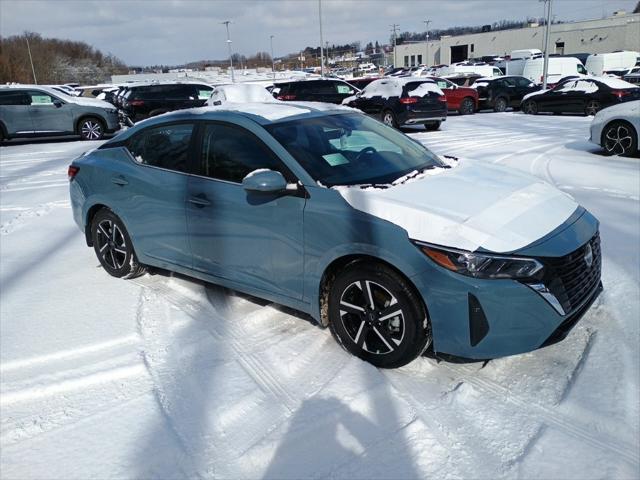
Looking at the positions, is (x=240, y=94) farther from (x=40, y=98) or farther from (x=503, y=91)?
(x=503, y=91)

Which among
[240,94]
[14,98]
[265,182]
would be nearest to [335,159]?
[265,182]

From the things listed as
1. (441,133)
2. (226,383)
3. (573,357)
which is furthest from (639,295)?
(441,133)

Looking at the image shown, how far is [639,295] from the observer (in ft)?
13.7

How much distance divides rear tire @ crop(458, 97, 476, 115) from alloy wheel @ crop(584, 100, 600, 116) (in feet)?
15.6

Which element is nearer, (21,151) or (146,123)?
(146,123)

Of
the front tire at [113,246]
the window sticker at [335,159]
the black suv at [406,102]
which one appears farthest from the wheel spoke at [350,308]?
the black suv at [406,102]

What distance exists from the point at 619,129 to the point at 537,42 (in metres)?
71.0

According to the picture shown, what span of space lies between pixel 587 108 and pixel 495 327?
708 inches

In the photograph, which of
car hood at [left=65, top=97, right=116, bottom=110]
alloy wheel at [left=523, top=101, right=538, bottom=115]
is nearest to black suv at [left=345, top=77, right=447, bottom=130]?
alloy wheel at [left=523, top=101, right=538, bottom=115]

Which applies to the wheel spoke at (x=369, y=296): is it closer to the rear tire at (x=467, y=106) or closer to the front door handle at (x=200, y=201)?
the front door handle at (x=200, y=201)

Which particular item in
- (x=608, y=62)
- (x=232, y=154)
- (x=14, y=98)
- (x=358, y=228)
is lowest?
(x=358, y=228)

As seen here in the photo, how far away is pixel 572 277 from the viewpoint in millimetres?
3100

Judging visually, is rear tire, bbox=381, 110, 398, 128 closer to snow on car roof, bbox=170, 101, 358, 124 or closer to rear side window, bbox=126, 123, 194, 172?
snow on car roof, bbox=170, 101, 358, 124

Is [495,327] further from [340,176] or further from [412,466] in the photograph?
[340,176]
